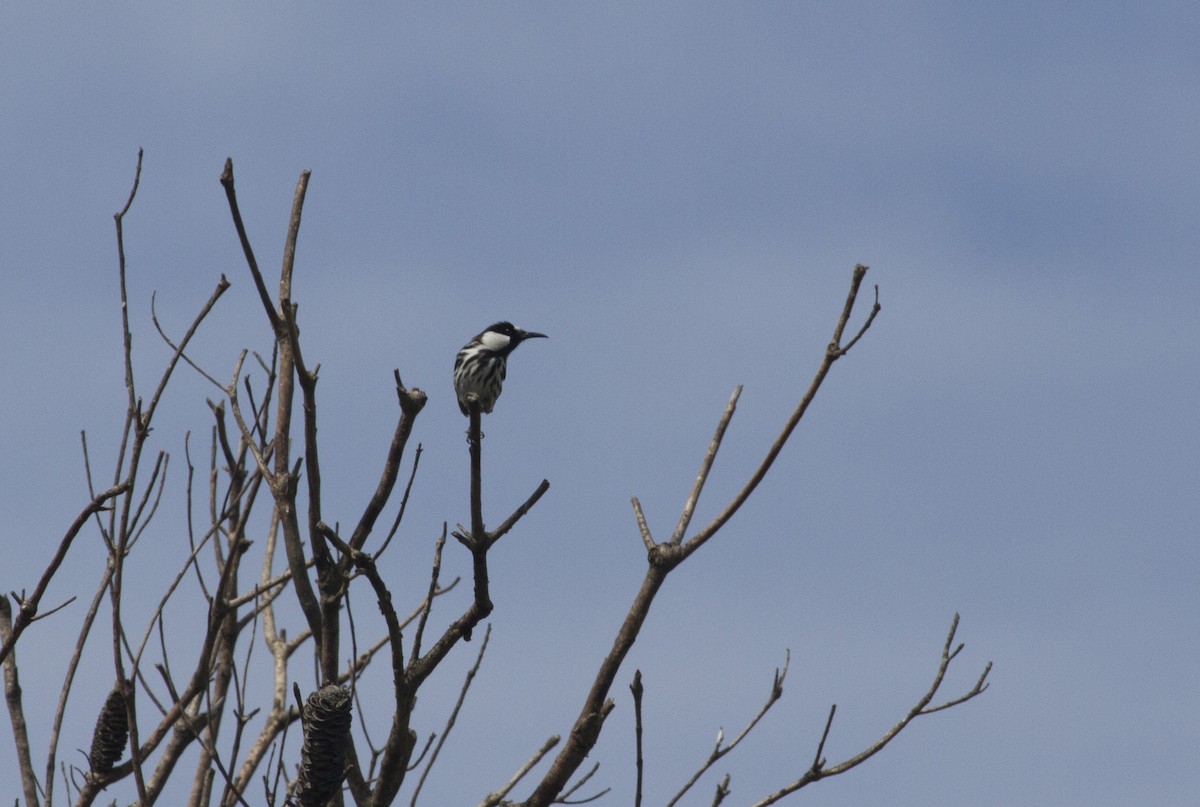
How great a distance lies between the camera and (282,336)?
4805 millimetres

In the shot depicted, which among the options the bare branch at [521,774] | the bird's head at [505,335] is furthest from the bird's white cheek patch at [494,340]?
the bare branch at [521,774]

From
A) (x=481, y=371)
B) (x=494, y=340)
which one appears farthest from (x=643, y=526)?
(x=494, y=340)

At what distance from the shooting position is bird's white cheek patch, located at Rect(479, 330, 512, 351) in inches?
467

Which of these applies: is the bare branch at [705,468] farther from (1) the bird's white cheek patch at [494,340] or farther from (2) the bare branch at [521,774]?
(1) the bird's white cheek patch at [494,340]

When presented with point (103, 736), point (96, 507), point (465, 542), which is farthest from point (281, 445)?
point (103, 736)

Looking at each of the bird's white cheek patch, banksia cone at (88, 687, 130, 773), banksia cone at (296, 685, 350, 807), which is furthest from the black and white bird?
banksia cone at (296, 685, 350, 807)

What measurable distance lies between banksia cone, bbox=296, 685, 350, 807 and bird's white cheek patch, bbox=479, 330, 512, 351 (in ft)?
25.3

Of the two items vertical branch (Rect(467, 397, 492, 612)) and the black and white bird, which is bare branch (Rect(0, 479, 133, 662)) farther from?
the black and white bird

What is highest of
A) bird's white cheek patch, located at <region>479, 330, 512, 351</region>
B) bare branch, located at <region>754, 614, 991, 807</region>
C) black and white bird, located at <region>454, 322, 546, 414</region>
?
bird's white cheek patch, located at <region>479, 330, 512, 351</region>

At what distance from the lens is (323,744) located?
4.06 meters

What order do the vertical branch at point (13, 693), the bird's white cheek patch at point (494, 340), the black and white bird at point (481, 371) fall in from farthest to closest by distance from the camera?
the bird's white cheek patch at point (494, 340) < the black and white bird at point (481, 371) < the vertical branch at point (13, 693)

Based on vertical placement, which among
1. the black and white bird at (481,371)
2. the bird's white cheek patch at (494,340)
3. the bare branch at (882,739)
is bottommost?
the bare branch at (882,739)

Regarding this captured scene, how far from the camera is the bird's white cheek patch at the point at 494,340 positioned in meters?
11.9

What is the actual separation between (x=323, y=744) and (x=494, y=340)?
8223 mm
